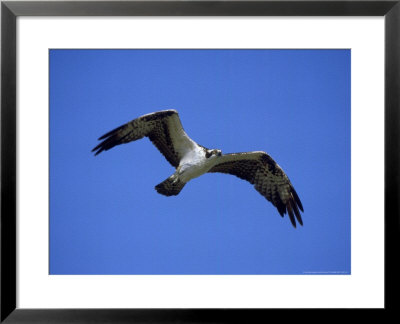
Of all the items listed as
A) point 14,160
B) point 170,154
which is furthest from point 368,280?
point 14,160

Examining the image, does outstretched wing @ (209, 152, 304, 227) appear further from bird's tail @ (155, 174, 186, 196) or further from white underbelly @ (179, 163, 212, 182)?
bird's tail @ (155, 174, 186, 196)

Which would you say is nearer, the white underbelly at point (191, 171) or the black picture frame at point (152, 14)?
the black picture frame at point (152, 14)

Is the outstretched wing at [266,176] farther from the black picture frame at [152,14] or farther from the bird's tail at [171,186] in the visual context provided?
the black picture frame at [152,14]

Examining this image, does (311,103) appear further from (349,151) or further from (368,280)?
(368,280)

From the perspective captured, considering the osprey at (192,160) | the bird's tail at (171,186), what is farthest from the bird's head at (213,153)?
the bird's tail at (171,186)

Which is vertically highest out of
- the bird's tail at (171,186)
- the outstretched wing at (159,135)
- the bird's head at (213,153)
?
the outstretched wing at (159,135)

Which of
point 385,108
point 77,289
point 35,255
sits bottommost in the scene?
point 77,289

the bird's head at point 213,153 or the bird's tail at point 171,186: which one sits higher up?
the bird's head at point 213,153
